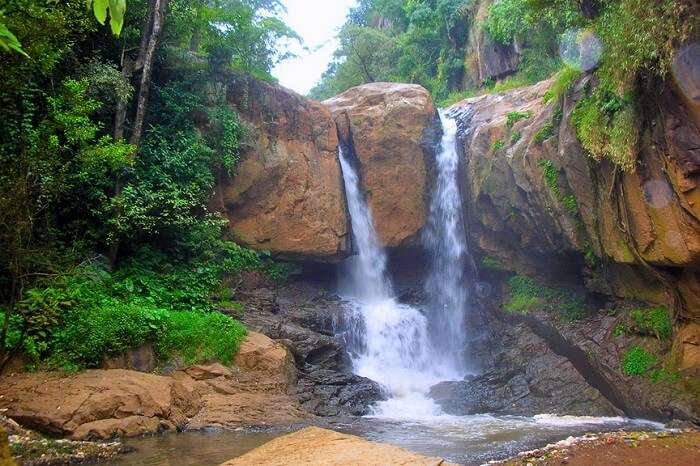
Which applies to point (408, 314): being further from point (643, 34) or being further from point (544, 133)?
point (643, 34)

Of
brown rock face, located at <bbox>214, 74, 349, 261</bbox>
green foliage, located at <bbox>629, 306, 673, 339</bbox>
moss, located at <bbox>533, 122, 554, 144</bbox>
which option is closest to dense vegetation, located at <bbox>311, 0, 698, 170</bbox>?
moss, located at <bbox>533, 122, 554, 144</bbox>

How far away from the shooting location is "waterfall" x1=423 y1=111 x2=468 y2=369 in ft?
61.5

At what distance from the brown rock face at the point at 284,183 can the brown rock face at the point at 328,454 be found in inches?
471

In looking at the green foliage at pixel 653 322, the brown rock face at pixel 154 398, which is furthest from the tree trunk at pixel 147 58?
the green foliage at pixel 653 322

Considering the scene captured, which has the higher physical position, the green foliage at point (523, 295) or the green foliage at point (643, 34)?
the green foliage at point (643, 34)

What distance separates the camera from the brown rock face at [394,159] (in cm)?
1964

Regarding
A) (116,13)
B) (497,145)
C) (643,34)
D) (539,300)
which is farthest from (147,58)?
(116,13)

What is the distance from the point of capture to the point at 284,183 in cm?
1794

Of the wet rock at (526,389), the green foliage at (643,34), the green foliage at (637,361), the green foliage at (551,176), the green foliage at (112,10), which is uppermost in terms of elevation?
the green foliage at (643,34)

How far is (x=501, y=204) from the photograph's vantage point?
56.1 feet

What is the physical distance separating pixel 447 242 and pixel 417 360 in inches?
206

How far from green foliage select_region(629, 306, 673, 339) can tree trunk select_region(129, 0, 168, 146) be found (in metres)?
13.6

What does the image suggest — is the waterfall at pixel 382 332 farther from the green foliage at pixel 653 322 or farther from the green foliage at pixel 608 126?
the green foliage at pixel 608 126

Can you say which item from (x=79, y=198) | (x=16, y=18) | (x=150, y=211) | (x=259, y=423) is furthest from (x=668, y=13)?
(x=79, y=198)
